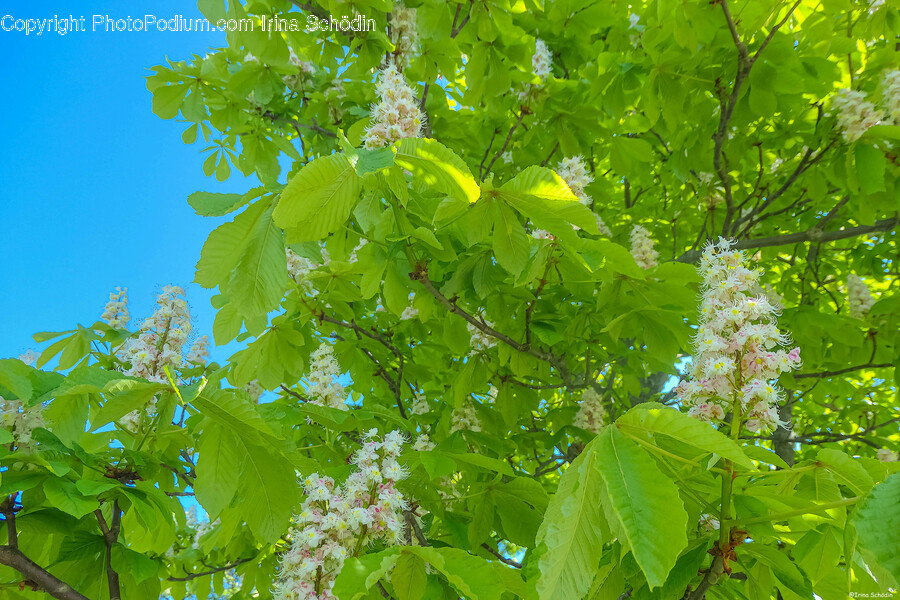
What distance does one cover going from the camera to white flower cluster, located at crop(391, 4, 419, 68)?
322cm

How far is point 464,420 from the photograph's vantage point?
2877 mm

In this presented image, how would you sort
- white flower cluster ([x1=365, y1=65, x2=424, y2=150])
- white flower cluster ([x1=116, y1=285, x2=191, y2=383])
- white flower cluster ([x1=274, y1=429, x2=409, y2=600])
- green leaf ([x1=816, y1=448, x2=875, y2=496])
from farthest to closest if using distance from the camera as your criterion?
white flower cluster ([x1=116, y1=285, x2=191, y2=383]) → white flower cluster ([x1=365, y1=65, x2=424, y2=150]) → white flower cluster ([x1=274, y1=429, x2=409, y2=600]) → green leaf ([x1=816, y1=448, x2=875, y2=496])

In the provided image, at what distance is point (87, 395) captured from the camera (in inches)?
51.2

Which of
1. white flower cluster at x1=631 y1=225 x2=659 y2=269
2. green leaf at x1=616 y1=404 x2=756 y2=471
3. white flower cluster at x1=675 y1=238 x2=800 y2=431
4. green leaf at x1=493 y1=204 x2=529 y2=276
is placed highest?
white flower cluster at x1=631 y1=225 x2=659 y2=269

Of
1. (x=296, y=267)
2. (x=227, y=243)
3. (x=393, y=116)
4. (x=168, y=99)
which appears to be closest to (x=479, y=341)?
(x=296, y=267)

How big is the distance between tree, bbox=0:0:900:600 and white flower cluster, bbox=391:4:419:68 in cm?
2

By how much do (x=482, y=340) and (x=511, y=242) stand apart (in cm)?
160

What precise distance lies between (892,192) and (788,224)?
4.61ft

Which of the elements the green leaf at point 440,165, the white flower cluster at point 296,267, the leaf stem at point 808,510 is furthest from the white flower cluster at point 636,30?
the leaf stem at point 808,510

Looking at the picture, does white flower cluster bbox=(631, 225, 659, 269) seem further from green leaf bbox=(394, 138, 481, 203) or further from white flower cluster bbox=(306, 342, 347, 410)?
green leaf bbox=(394, 138, 481, 203)

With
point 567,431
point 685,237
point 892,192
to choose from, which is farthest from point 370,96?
point 685,237

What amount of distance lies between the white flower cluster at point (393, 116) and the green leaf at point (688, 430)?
1.18m

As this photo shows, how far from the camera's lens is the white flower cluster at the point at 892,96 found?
8.51ft

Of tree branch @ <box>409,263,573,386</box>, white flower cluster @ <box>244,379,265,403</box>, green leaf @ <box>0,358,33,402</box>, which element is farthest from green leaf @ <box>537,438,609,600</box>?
white flower cluster @ <box>244,379,265,403</box>
